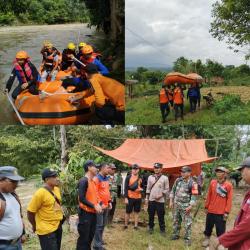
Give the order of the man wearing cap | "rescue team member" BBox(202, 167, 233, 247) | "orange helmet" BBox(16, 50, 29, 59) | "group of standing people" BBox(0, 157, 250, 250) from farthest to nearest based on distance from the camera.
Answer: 1. "orange helmet" BBox(16, 50, 29, 59)
2. the man wearing cap
3. "rescue team member" BBox(202, 167, 233, 247)
4. "group of standing people" BBox(0, 157, 250, 250)

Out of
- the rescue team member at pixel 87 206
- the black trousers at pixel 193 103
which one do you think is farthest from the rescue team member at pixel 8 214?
the black trousers at pixel 193 103

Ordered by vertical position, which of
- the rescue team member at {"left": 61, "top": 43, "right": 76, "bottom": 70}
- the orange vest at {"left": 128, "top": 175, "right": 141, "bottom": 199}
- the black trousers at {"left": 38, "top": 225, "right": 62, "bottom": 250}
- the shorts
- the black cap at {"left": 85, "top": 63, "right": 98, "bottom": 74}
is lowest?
the shorts

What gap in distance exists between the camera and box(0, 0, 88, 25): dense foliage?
9.44 m

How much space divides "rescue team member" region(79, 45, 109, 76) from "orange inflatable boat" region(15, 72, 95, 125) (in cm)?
46

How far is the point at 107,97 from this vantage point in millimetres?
8914

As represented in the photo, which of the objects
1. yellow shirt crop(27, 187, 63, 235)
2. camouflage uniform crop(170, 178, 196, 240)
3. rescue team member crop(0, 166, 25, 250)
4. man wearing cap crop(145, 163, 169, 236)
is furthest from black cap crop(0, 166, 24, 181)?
man wearing cap crop(145, 163, 169, 236)

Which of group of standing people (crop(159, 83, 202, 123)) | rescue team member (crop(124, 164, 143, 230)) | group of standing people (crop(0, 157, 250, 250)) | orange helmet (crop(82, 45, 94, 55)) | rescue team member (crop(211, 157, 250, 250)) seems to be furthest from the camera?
group of standing people (crop(159, 83, 202, 123))

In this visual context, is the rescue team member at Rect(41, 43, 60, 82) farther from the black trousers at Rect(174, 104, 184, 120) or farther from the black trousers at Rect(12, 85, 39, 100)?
the black trousers at Rect(174, 104, 184, 120)

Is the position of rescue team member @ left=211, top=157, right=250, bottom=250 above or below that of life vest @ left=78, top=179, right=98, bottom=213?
above

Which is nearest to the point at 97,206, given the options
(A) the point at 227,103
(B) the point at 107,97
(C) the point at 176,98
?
(B) the point at 107,97

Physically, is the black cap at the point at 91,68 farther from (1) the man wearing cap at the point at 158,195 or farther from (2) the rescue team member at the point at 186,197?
(2) the rescue team member at the point at 186,197

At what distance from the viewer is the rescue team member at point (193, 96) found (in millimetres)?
9203

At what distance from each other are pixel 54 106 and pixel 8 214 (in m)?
5.62

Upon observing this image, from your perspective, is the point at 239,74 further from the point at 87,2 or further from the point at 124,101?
the point at 87,2
